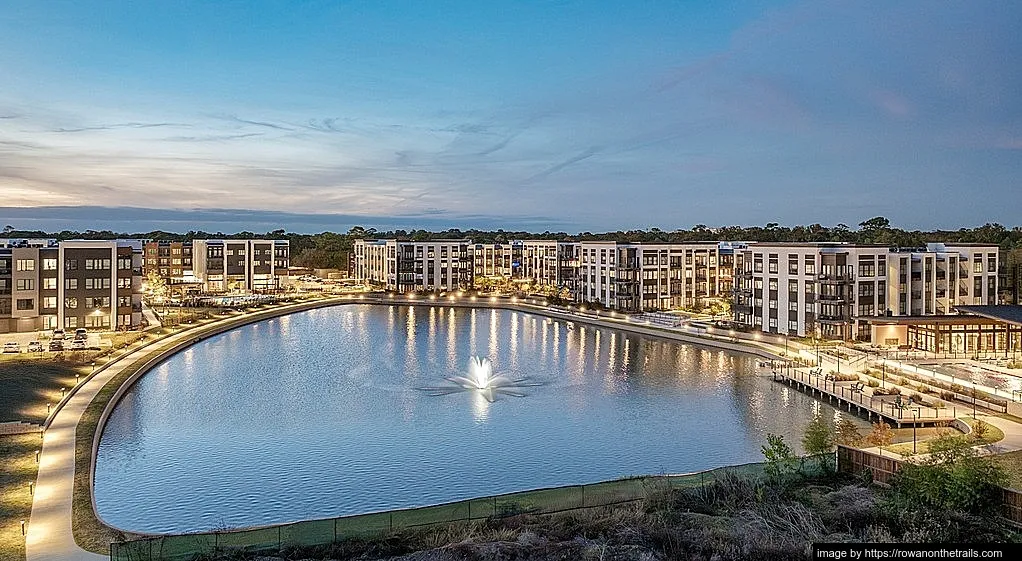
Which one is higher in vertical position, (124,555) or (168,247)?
(168,247)

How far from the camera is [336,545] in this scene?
648 inches

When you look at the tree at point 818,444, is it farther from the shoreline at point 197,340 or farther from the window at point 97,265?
the window at point 97,265

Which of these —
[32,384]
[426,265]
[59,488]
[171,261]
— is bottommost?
[59,488]

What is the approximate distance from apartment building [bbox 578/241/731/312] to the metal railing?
50.4 metres

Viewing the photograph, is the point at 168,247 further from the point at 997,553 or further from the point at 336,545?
the point at 997,553

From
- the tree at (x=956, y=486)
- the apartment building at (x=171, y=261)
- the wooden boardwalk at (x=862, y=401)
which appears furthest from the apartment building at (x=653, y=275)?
the apartment building at (x=171, y=261)

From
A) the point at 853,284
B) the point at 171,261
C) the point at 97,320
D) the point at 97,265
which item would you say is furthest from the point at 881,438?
the point at 171,261

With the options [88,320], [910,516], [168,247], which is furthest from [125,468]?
[168,247]

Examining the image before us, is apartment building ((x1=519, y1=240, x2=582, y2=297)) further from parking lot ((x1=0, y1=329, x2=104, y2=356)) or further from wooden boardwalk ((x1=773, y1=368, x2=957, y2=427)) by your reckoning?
parking lot ((x1=0, y1=329, x2=104, y2=356))

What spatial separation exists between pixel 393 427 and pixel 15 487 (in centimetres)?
1327

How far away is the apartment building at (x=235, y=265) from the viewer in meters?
93.1

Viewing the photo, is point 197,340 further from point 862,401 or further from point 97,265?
point 862,401

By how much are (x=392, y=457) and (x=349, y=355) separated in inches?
940

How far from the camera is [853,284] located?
170 ft
